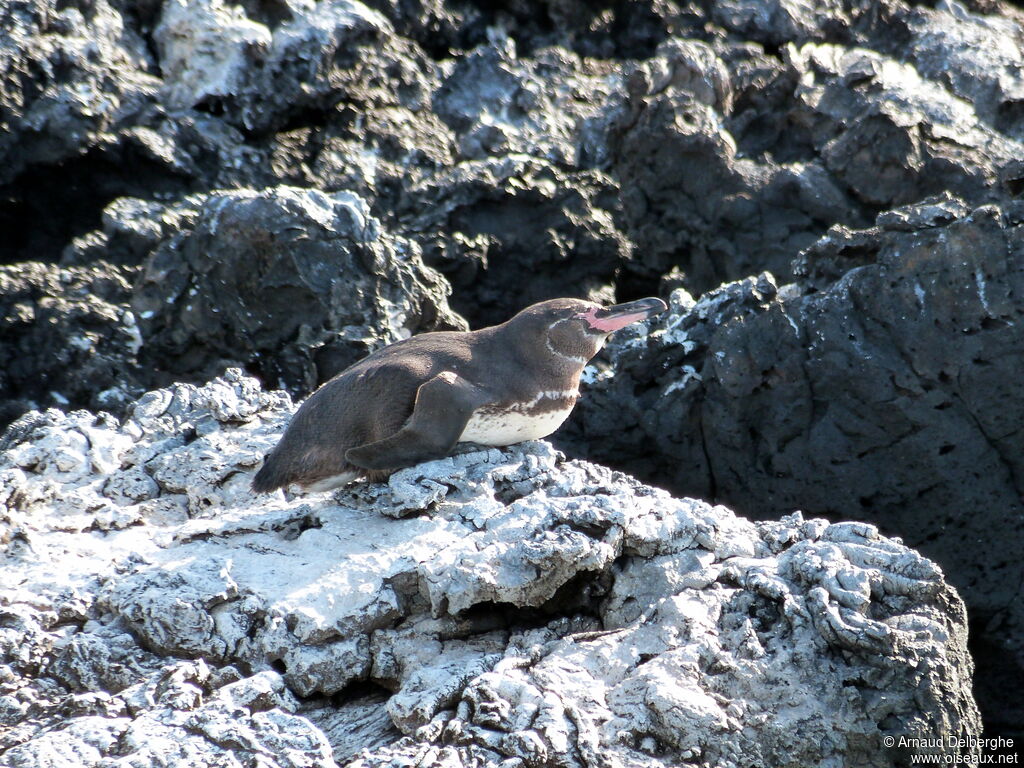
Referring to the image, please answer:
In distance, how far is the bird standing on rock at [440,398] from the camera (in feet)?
19.4

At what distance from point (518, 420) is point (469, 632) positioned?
1456 mm

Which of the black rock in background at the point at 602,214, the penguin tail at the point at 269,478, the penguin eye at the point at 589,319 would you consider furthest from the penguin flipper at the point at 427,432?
the black rock in background at the point at 602,214

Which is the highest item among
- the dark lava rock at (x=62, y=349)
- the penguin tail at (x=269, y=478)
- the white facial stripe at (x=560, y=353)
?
the white facial stripe at (x=560, y=353)

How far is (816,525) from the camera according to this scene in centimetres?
543

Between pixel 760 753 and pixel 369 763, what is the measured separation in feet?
4.70

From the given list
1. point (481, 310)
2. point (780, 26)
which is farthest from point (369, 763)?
point (780, 26)

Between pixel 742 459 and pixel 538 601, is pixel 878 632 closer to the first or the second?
pixel 538 601

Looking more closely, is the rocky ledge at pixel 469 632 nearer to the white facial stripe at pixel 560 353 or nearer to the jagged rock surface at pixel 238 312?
the white facial stripe at pixel 560 353

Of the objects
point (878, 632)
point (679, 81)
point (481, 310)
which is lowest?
point (481, 310)

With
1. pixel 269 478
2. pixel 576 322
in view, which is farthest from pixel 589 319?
pixel 269 478

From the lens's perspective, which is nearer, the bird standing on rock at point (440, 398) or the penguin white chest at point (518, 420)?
the bird standing on rock at point (440, 398)

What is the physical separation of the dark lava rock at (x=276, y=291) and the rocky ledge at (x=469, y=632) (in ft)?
7.92

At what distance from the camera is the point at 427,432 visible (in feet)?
19.2

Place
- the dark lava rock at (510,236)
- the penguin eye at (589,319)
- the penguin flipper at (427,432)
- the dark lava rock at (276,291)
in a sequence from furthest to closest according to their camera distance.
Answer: the dark lava rock at (510,236) → the dark lava rock at (276,291) → the penguin eye at (589,319) → the penguin flipper at (427,432)
